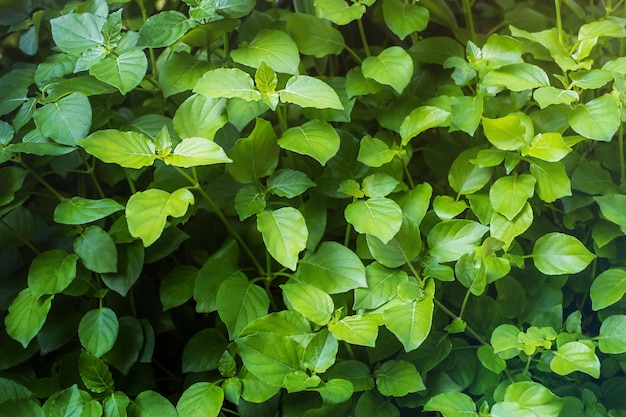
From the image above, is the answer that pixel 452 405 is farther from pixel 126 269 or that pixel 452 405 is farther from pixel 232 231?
pixel 126 269

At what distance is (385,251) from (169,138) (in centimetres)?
33

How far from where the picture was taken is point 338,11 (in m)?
0.83

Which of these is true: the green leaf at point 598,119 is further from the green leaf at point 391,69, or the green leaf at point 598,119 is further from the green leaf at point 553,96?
the green leaf at point 391,69

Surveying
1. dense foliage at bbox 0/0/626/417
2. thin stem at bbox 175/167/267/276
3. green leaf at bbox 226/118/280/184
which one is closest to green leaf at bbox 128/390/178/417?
dense foliage at bbox 0/0/626/417

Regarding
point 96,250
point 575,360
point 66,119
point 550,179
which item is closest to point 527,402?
point 575,360

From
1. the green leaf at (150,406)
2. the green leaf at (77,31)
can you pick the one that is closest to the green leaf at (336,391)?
the green leaf at (150,406)

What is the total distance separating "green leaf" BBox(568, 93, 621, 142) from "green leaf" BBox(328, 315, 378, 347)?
1.29 feet

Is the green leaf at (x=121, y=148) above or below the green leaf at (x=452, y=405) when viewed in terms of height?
above

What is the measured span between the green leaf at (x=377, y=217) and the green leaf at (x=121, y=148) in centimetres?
28

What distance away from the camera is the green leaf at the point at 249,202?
79 centimetres

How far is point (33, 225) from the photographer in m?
0.89

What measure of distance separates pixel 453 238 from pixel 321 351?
25 centimetres

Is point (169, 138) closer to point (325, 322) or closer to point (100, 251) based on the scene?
point (100, 251)

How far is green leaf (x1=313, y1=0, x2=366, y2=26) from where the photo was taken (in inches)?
32.4
